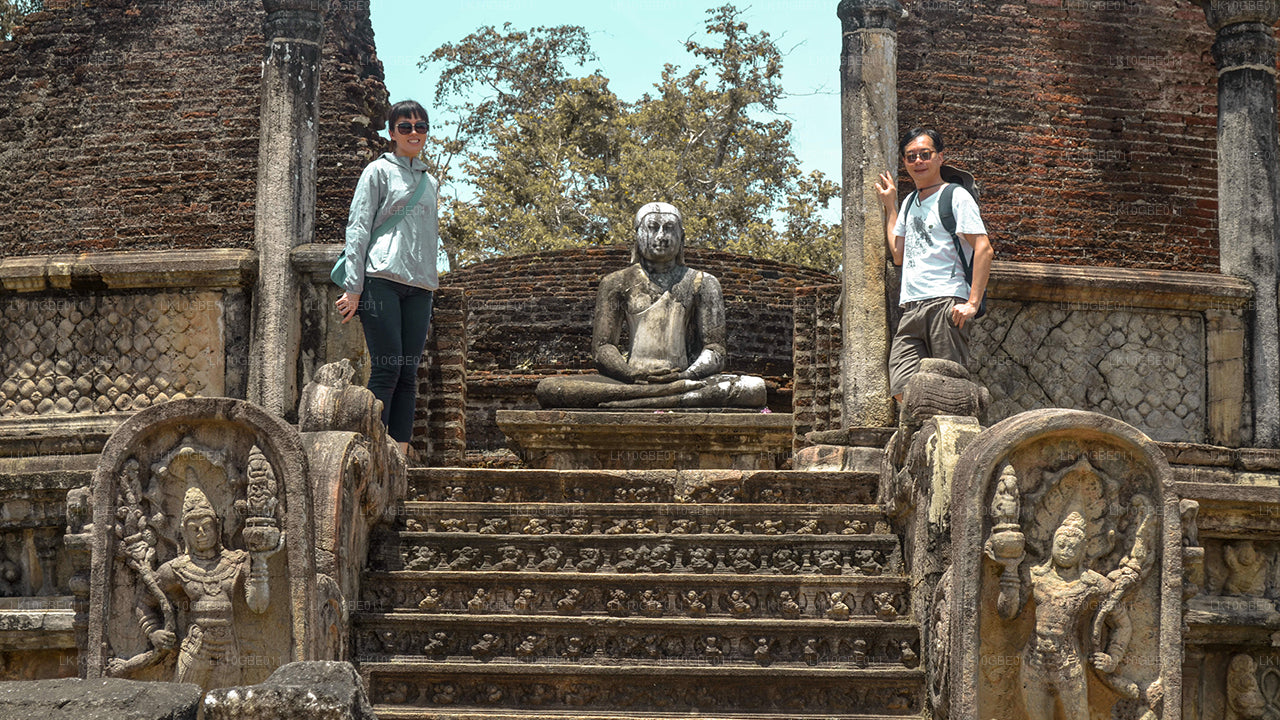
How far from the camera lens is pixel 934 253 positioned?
24.3ft

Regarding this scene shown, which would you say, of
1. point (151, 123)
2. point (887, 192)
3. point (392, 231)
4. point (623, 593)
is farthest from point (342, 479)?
point (151, 123)

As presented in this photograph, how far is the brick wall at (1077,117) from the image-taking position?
13375 millimetres

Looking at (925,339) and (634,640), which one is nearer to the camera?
(634,640)

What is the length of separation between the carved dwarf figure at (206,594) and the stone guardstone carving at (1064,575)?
2636 millimetres

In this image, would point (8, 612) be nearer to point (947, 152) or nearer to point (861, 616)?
point (861, 616)

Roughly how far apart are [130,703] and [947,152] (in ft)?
34.4

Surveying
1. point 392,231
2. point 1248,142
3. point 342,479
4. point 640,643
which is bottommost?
point 640,643

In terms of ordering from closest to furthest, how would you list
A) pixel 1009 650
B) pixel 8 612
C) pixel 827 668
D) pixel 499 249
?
pixel 1009 650 → pixel 827 668 → pixel 8 612 → pixel 499 249

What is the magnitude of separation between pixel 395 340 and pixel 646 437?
2.29m

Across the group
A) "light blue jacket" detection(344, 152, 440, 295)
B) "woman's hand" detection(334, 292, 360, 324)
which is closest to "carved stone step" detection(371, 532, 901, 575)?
"woman's hand" detection(334, 292, 360, 324)

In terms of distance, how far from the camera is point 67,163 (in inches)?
567

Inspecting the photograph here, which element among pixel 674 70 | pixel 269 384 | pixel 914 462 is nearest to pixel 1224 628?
pixel 914 462

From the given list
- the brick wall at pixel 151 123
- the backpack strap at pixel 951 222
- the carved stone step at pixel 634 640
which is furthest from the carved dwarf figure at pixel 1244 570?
the brick wall at pixel 151 123

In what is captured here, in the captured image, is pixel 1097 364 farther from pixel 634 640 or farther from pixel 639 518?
pixel 634 640
